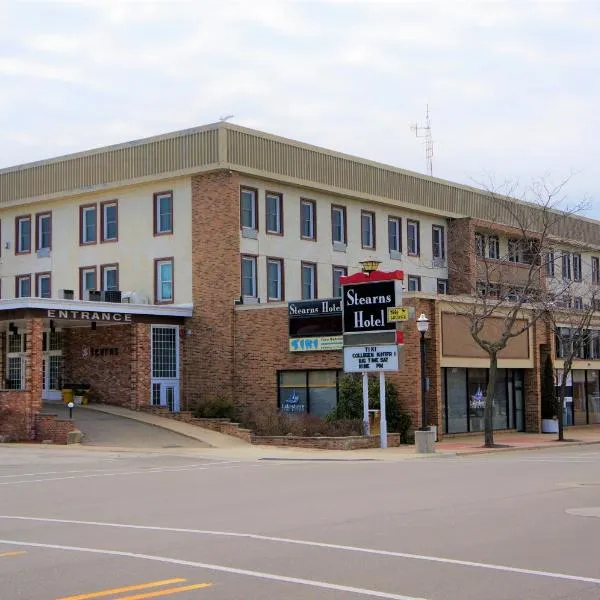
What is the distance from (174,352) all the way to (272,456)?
1310 centimetres

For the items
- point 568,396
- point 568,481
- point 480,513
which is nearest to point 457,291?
point 568,396

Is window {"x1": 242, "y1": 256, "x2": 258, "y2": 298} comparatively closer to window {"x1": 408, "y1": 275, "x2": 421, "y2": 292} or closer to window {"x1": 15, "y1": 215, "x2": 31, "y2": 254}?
window {"x1": 408, "y1": 275, "x2": 421, "y2": 292}

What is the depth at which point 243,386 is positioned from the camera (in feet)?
A: 133

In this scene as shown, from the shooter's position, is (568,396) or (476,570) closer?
(476,570)

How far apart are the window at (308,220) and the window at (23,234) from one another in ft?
44.2

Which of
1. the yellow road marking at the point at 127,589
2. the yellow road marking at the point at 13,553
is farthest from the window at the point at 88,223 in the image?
the yellow road marking at the point at 127,589

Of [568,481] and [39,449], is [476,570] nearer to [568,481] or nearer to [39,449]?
[568,481]

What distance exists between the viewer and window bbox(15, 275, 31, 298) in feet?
158

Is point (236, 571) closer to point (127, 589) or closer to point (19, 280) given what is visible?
point (127, 589)

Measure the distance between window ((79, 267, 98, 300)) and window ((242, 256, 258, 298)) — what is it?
779 centimetres

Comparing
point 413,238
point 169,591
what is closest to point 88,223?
point 413,238

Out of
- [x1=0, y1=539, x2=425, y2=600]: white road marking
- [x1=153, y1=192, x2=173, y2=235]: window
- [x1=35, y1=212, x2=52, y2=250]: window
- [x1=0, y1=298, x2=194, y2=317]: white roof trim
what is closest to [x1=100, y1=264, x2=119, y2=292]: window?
[x1=153, y1=192, x2=173, y2=235]: window

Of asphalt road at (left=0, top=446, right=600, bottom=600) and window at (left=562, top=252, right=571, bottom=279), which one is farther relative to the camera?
window at (left=562, top=252, right=571, bottom=279)

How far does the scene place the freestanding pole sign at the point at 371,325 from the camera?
32.9 meters
